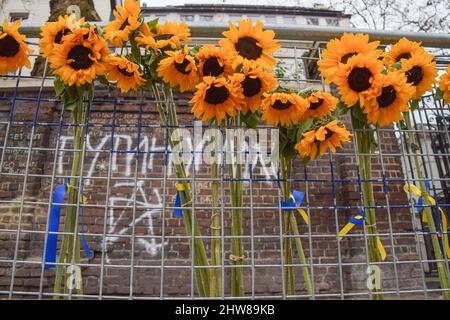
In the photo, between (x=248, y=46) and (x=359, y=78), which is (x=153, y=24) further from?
(x=359, y=78)

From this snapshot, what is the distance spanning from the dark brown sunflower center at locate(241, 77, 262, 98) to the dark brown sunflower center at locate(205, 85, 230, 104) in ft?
0.27

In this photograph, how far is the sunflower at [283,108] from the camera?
4.80 feet

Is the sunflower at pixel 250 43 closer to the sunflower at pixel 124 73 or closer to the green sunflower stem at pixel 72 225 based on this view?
the sunflower at pixel 124 73

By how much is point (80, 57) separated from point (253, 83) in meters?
0.71

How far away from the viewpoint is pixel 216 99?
1.42 metres

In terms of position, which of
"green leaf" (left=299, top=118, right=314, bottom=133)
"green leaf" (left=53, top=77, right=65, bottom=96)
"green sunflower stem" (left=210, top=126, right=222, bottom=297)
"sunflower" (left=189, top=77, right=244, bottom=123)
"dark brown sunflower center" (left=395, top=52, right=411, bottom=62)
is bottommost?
"green sunflower stem" (left=210, top=126, right=222, bottom=297)

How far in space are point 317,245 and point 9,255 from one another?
9.47ft

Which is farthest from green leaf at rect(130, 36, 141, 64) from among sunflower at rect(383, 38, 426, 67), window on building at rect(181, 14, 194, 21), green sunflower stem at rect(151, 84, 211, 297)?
window on building at rect(181, 14, 194, 21)

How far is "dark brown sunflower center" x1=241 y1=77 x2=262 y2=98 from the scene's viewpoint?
1427 mm

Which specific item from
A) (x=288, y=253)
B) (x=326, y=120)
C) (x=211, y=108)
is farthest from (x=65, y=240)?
(x=326, y=120)

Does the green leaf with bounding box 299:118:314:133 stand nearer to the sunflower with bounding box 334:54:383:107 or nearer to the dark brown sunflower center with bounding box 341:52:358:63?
the sunflower with bounding box 334:54:383:107

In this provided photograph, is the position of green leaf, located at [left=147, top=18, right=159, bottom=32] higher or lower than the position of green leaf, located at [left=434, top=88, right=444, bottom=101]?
higher

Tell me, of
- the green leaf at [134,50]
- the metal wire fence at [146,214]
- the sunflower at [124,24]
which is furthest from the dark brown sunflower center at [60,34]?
the metal wire fence at [146,214]

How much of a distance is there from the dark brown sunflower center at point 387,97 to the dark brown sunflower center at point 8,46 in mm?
1526
